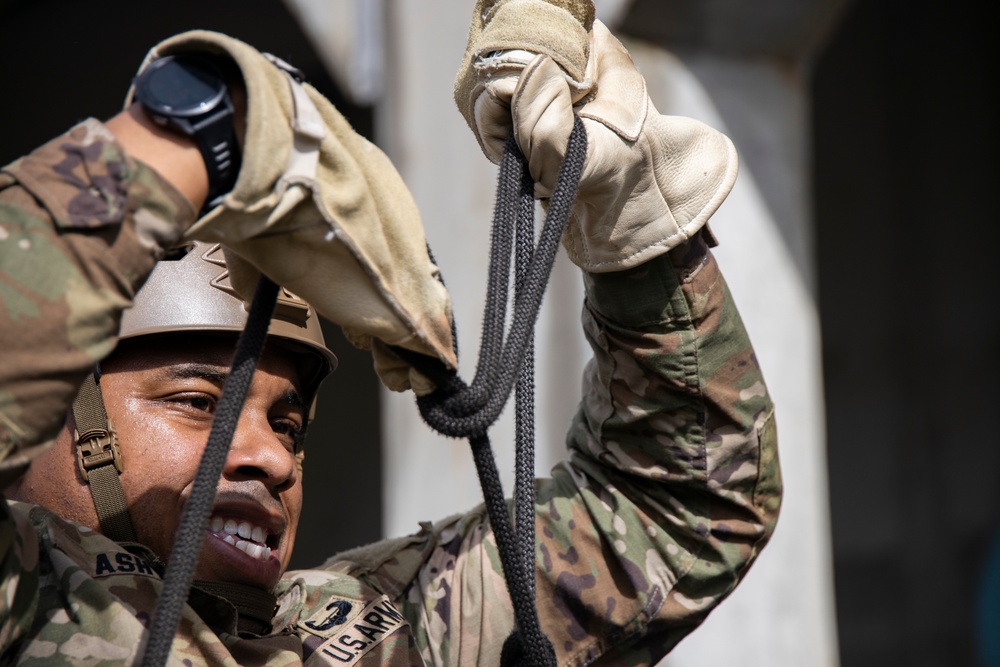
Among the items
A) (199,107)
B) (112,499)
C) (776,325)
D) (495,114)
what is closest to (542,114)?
(495,114)

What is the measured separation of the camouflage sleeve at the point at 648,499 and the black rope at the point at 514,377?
0.82 ft

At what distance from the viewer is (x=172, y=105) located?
1.20 meters

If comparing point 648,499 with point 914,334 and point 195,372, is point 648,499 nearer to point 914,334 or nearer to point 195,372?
point 195,372

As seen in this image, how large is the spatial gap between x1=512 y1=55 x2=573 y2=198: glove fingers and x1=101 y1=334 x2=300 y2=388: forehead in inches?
25.1

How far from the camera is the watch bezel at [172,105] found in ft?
3.92

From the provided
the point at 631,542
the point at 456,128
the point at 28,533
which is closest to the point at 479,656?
the point at 631,542

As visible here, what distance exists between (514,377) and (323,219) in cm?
28

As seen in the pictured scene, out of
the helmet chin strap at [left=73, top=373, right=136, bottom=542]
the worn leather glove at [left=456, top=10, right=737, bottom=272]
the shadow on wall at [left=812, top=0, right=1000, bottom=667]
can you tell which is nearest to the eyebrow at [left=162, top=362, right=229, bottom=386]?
the helmet chin strap at [left=73, top=373, right=136, bottom=542]

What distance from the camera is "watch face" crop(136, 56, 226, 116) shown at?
47.2 inches

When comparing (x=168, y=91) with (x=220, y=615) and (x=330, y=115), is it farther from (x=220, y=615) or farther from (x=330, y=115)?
(x=220, y=615)

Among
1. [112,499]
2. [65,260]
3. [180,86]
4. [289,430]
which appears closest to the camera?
[65,260]

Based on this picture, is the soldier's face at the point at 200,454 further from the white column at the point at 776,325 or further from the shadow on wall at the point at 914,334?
the shadow on wall at the point at 914,334

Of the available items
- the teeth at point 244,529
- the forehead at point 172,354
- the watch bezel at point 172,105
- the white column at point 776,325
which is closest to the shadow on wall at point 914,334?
the white column at point 776,325

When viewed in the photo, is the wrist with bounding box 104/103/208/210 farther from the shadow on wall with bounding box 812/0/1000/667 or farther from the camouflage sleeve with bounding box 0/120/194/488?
the shadow on wall with bounding box 812/0/1000/667
